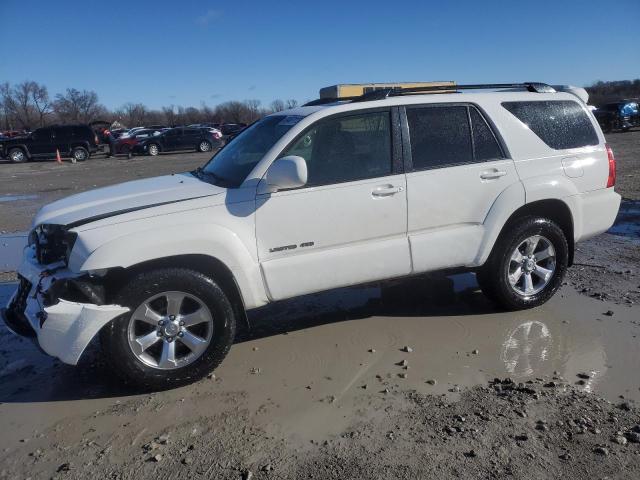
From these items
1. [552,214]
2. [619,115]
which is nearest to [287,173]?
[552,214]

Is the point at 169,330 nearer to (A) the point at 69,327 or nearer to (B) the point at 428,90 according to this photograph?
(A) the point at 69,327

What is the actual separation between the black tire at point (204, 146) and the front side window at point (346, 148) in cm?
2861

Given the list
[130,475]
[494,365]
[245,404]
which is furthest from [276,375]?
[494,365]

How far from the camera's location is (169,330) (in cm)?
376

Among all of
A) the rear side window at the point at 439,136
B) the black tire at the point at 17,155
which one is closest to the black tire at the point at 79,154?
the black tire at the point at 17,155

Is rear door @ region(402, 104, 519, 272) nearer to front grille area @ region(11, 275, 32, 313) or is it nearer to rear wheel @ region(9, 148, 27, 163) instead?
front grille area @ region(11, 275, 32, 313)

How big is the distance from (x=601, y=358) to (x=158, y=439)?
3091mm

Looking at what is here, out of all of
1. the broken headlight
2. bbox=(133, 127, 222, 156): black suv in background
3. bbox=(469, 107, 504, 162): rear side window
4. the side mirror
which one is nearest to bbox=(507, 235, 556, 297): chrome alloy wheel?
bbox=(469, 107, 504, 162): rear side window

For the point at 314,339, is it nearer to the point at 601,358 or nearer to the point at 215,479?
the point at 215,479

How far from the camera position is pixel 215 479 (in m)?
2.84

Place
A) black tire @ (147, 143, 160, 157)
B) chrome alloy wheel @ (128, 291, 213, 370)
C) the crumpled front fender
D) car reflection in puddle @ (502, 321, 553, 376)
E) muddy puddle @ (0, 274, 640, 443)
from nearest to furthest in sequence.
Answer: the crumpled front fender < muddy puddle @ (0, 274, 640, 443) < chrome alloy wheel @ (128, 291, 213, 370) < car reflection in puddle @ (502, 321, 553, 376) < black tire @ (147, 143, 160, 157)

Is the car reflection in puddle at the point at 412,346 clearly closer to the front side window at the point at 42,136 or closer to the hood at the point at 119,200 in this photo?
the hood at the point at 119,200

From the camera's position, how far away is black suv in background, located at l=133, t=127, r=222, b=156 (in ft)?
103

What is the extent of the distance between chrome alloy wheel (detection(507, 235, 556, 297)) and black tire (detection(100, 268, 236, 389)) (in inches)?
100
